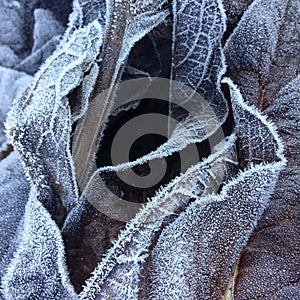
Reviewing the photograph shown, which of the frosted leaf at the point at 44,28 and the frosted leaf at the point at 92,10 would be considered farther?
the frosted leaf at the point at 44,28

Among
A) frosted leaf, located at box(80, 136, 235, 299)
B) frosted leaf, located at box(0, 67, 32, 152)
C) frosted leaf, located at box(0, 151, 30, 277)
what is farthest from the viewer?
frosted leaf, located at box(0, 67, 32, 152)

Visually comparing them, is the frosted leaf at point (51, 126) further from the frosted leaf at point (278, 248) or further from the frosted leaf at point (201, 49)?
the frosted leaf at point (278, 248)

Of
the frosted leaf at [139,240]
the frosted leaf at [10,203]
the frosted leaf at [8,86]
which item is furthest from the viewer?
the frosted leaf at [8,86]

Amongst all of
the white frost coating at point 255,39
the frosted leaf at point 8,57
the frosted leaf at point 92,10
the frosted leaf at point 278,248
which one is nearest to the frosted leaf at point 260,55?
the white frost coating at point 255,39

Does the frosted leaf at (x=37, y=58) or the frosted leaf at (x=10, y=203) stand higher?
the frosted leaf at (x=37, y=58)

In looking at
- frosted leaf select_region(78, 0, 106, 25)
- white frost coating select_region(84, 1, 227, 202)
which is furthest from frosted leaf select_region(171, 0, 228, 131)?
frosted leaf select_region(78, 0, 106, 25)

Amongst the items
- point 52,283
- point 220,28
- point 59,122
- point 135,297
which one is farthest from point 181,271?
point 220,28

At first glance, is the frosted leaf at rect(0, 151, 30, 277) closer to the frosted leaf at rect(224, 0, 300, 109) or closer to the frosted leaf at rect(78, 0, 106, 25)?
the frosted leaf at rect(78, 0, 106, 25)

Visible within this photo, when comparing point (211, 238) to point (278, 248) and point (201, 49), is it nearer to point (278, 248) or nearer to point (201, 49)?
point (278, 248)
